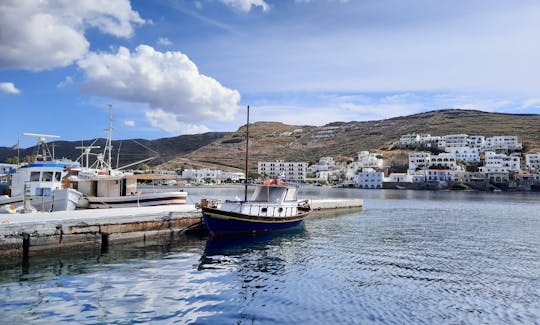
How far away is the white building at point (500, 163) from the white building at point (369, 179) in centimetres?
3555

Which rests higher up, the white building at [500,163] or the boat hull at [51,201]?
the white building at [500,163]

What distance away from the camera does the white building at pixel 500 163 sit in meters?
141

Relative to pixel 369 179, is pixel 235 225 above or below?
below

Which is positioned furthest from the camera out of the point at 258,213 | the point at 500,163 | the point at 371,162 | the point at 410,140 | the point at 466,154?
the point at 410,140

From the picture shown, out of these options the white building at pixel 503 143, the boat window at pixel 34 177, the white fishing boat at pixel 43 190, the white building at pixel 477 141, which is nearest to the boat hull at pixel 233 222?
the white fishing boat at pixel 43 190

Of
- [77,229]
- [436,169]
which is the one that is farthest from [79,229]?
[436,169]

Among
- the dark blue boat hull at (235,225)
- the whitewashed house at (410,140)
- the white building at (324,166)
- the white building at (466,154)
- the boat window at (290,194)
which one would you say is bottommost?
the dark blue boat hull at (235,225)

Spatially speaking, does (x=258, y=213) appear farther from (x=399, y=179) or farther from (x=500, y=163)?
(x=500, y=163)

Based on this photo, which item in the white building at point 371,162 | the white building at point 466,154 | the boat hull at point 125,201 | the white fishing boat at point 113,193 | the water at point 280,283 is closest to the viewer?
the water at point 280,283

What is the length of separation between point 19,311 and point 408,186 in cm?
13356

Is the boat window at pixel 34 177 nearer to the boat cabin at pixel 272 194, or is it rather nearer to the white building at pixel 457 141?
the boat cabin at pixel 272 194

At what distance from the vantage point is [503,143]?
17425cm

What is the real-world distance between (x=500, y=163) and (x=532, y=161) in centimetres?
1423

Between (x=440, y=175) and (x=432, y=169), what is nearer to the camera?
(x=440, y=175)
